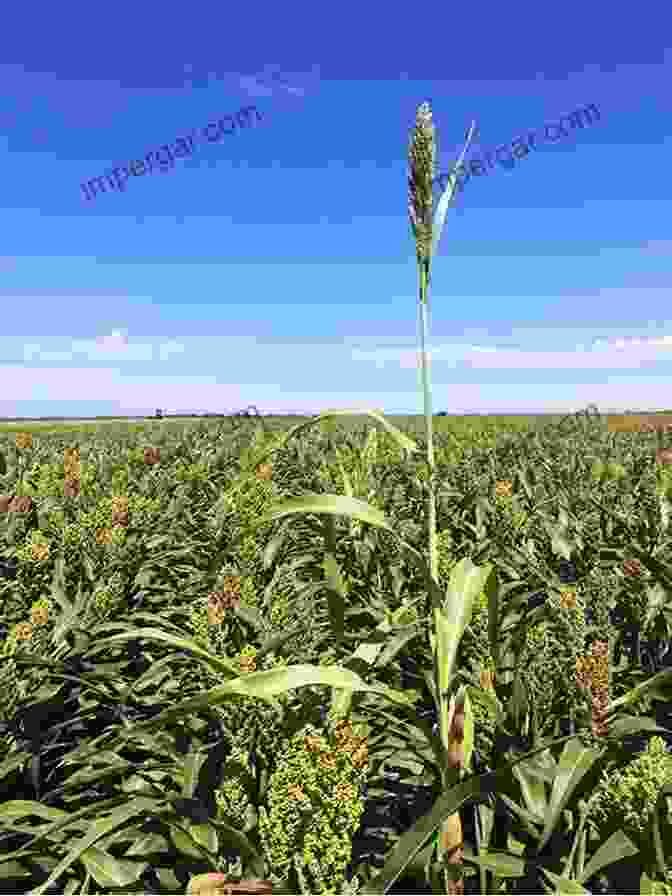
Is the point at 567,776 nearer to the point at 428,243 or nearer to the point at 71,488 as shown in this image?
the point at 428,243

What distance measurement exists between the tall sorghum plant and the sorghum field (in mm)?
20

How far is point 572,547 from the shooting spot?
12.4ft

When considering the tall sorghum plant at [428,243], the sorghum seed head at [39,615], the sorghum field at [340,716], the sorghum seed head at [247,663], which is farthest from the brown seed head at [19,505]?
the tall sorghum plant at [428,243]

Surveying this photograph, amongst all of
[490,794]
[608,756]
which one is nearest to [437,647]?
[608,756]

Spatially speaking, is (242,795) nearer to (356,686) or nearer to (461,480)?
(356,686)

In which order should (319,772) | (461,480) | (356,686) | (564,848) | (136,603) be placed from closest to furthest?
(319,772) → (356,686) → (564,848) → (136,603) → (461,480)

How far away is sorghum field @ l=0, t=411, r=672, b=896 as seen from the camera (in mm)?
1277

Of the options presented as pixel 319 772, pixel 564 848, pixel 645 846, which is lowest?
pixel 564 848

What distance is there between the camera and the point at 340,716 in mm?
1391

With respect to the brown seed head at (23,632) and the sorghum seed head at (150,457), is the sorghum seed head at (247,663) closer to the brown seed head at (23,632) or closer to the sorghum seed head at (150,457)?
the brown seed head at (23,632)

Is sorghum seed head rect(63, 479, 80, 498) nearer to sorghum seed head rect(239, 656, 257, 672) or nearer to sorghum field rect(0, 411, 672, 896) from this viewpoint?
sorghum field rect(0, 411, 672, 896)

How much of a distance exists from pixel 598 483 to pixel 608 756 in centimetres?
528

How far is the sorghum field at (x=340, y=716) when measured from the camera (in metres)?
1.28

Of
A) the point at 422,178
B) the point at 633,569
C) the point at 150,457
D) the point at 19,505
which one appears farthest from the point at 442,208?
the point at 150,457
